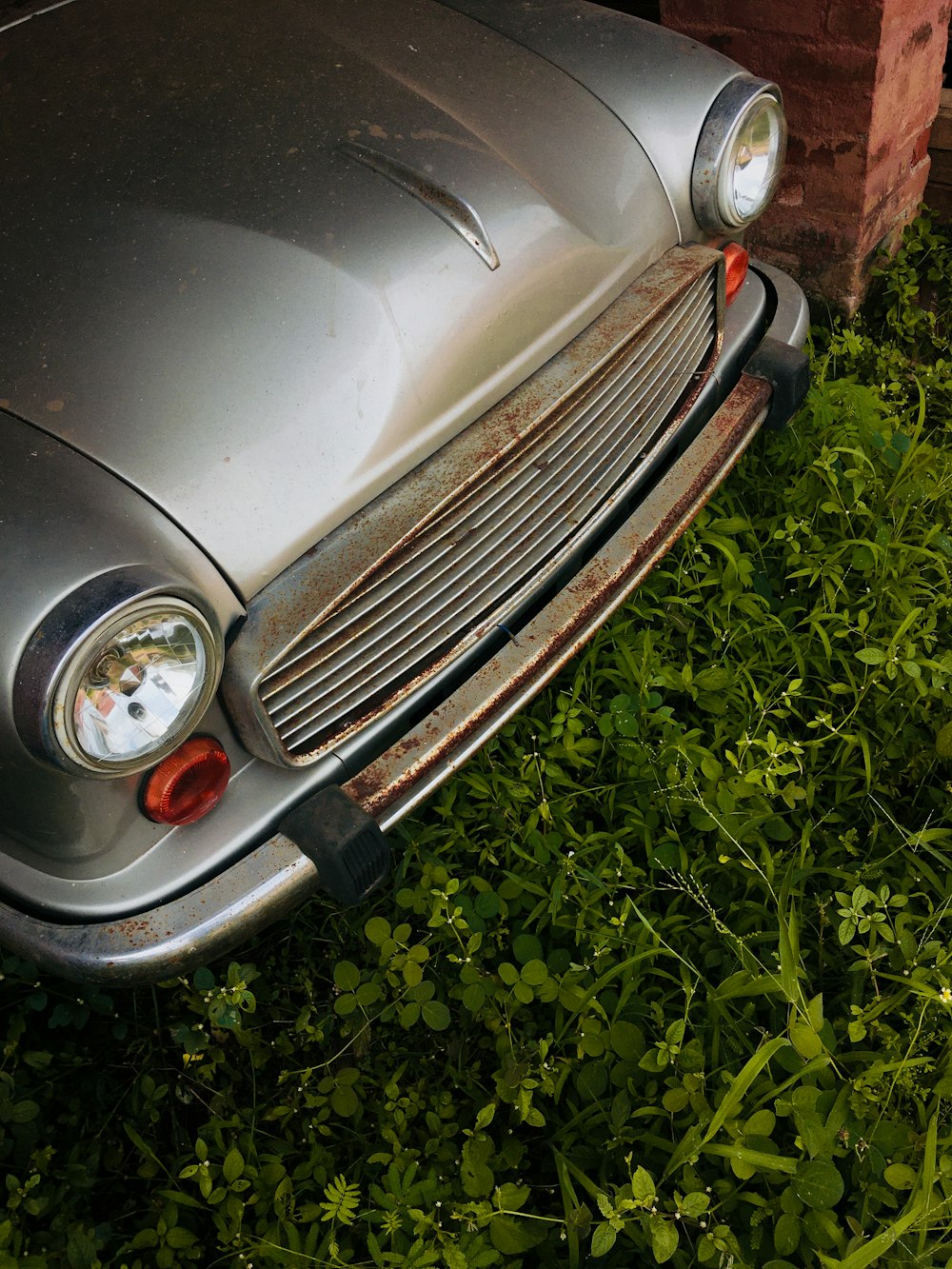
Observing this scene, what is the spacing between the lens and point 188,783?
1446 mm

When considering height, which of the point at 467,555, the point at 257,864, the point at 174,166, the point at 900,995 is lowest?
the point at 900,995

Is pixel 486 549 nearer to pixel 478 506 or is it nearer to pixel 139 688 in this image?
pixel 478 506

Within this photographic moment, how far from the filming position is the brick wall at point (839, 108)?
8.52 feet

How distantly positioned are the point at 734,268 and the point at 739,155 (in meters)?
0.21

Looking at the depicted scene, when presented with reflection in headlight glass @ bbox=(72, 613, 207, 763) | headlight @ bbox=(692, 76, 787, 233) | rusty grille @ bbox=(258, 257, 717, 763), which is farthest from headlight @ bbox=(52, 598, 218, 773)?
headlight @ bbox=(692, 76, 787, 233)

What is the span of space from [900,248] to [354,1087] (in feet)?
8.72

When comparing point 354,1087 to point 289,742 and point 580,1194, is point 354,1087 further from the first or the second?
point 289,742

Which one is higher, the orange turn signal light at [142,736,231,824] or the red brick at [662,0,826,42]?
the red brick at [662,0,826,42]

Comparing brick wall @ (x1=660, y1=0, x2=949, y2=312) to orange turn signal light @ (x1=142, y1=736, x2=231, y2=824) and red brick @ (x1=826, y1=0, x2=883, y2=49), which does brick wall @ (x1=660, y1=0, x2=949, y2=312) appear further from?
orange turn signal light @ (x1=142, y1=736, x2=231, y2=824)

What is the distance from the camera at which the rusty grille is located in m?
1.48

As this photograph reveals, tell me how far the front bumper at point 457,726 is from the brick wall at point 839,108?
2.52ft

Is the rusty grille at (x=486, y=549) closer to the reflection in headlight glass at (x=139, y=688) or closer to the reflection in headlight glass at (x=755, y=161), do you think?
the reflection in headlight glass at (x=139, y=688)

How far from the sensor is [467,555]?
5.32 ft

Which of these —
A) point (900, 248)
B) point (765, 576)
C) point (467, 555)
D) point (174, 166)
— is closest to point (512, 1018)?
point (467, 555)
